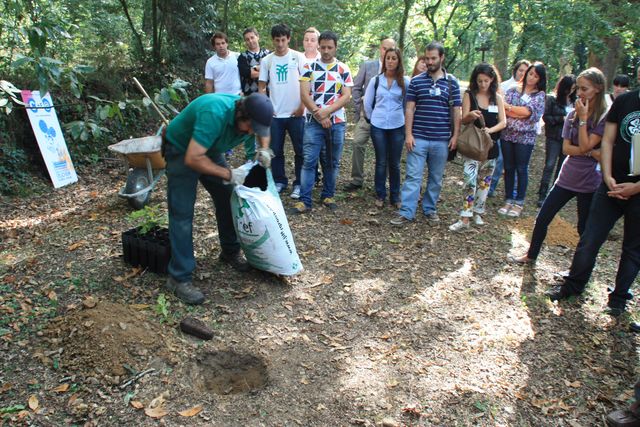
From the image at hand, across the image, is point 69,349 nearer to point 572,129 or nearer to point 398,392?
point 398,392

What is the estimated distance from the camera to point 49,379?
2863mm

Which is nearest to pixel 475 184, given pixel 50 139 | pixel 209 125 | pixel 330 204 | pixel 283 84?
pixel 330 204

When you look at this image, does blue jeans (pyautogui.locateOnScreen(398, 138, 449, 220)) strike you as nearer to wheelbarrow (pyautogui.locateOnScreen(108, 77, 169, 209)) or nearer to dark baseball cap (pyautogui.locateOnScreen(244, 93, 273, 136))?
dark baseball cap (pyautogui.locateOnScreen(244, 93, 273, 136))

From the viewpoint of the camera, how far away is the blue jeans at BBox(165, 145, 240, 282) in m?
3.50

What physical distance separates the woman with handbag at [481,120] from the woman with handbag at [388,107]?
78 cm

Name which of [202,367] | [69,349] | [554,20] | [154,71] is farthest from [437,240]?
[154,71]

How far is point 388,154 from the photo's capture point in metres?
5.90

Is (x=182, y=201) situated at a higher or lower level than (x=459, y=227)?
higher

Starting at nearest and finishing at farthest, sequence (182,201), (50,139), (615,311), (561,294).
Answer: (182,201) < (615,311) < (561,294) < (50,139)

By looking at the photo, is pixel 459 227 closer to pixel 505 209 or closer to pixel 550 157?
pixel 505 209

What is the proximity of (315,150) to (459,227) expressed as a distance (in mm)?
2046

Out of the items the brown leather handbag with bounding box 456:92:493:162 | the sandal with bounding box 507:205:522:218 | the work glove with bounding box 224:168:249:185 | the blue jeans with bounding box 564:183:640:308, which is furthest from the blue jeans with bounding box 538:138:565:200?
the work glove with bounding box 224:168:249:185

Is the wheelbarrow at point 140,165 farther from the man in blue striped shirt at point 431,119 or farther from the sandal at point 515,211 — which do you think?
the sandal at point 515,211

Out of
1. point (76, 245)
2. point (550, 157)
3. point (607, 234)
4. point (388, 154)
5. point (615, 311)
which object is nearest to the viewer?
point (607, 234)
